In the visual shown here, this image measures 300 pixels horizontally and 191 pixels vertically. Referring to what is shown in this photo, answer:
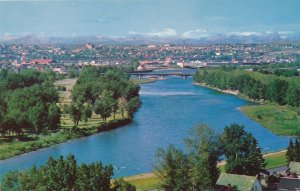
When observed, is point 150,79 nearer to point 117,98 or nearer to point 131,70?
point 131,70

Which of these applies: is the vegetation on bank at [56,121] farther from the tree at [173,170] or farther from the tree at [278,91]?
the tree at [278,91]

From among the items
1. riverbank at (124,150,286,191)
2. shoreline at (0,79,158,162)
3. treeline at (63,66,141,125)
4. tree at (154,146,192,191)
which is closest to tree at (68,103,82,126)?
treeline at (63,66,141,125)

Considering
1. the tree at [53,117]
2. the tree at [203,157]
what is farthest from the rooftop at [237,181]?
the tree at [53,117]

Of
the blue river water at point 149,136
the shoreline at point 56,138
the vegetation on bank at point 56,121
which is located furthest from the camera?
the vegetation on bank at point 56,121

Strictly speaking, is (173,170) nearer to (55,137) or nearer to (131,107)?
(55,137)

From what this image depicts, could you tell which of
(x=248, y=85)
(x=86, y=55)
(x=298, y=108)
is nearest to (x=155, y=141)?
(x=298, y=108)

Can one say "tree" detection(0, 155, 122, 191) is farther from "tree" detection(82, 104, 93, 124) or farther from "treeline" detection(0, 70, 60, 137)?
"tree" detection(82, 104, 93, 124)
